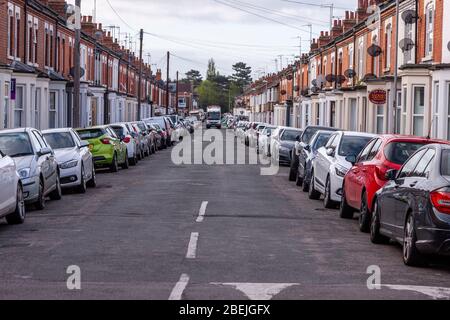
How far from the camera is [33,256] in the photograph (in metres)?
11.9

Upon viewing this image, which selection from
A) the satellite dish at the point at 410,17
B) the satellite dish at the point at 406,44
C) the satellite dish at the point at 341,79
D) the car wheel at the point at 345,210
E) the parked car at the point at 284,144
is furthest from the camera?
the satellite dish at the point at 341,79

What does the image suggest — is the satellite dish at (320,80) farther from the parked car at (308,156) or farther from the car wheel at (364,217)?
the car wheel at (364,217)

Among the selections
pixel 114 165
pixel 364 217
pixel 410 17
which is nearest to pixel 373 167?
pixel 364 217

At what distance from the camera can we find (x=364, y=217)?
15250 mm

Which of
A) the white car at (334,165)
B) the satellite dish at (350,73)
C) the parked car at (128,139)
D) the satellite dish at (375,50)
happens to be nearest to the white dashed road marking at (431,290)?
the white car at (334,165)

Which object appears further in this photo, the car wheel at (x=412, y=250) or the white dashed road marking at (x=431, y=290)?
the car wheel at (x=412, y=250)

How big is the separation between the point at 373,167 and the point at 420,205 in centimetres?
413

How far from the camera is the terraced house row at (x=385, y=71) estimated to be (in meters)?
31.5

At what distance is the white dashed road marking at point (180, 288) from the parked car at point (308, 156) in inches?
490

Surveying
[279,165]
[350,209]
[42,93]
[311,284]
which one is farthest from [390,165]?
[42,93]

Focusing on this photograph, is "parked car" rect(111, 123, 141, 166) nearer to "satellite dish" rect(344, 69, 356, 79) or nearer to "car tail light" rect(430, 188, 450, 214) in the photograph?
"satellite dish" rect(344, 69, 356, 79)

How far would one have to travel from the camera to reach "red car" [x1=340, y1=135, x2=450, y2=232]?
49.8ft

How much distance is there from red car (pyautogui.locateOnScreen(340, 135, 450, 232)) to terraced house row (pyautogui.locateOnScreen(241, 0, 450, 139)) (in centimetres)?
123
